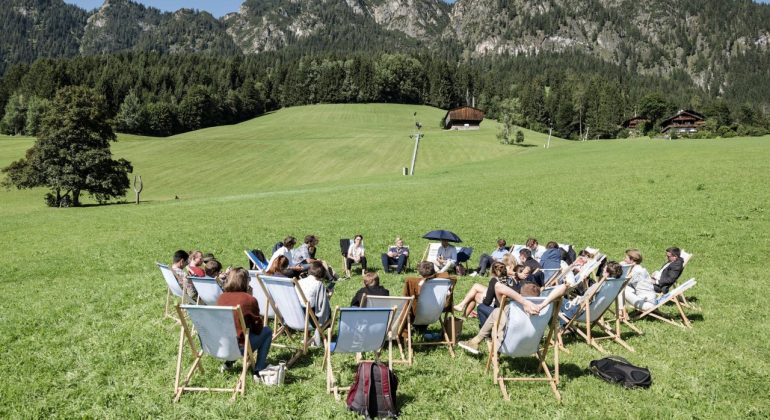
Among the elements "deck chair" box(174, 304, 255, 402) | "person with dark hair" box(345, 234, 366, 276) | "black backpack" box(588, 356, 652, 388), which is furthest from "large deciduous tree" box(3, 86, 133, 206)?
"black backpack" box(588, 356, 652, 388)

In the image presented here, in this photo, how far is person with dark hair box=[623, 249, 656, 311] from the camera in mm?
9438

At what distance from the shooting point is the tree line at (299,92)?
359 ft

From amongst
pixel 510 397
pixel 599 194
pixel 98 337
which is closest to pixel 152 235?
pixel 98 337

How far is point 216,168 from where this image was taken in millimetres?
62688

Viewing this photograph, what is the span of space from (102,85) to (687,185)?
127 meters

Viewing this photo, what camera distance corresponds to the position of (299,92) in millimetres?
144250

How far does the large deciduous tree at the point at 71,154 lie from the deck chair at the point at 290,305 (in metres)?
40.3

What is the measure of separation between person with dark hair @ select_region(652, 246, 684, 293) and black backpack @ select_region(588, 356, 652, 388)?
4575 mm

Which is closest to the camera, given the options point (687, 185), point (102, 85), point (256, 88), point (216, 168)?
point (687, 185)

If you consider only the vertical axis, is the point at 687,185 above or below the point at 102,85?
below

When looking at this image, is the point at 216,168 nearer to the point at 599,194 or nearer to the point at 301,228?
the point at 301,228

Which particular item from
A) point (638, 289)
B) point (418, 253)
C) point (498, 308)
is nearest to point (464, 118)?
point (418, 253)

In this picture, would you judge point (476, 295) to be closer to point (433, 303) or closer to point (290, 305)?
point (433, 303)

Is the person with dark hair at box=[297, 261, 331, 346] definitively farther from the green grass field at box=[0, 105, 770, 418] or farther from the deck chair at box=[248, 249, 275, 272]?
the deck chair at box=[248, 249, 275, 272]
